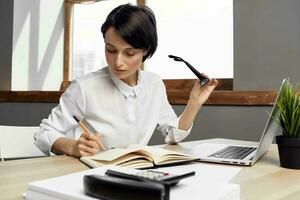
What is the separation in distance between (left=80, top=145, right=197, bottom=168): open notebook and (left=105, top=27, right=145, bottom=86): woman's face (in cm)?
41

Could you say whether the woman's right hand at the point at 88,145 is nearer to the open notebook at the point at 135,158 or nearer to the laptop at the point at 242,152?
the open notebook at the point at 135,158

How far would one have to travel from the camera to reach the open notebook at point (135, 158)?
795 millimetres

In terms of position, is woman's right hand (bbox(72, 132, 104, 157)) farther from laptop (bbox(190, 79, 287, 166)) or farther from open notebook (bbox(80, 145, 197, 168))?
laptop (bbox(190, 79, 287, 166))

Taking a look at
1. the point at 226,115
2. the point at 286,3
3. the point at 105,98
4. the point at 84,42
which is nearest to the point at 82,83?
the point at 105,98

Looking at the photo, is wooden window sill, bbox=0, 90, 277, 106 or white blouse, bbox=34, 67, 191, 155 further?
wooden window sill, bbox=0, 90, 277, 106

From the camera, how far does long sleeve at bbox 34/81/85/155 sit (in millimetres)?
1107

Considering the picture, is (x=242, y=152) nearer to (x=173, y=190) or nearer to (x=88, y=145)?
(x=88, y=145)

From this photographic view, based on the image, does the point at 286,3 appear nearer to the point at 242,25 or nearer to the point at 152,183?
the point at 242,25

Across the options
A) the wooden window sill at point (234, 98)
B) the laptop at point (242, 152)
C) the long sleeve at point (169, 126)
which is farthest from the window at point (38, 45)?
the laptop at point (242, 152)

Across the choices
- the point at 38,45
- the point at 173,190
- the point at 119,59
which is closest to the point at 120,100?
the point at 119,59

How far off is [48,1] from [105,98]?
2.04 meters

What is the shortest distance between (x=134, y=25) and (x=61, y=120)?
42 cm

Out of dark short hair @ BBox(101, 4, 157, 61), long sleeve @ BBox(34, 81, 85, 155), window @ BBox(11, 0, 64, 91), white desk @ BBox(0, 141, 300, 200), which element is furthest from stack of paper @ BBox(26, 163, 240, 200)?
window @ BBox(11, 0, 64, 91)

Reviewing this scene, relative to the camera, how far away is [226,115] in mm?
1824
